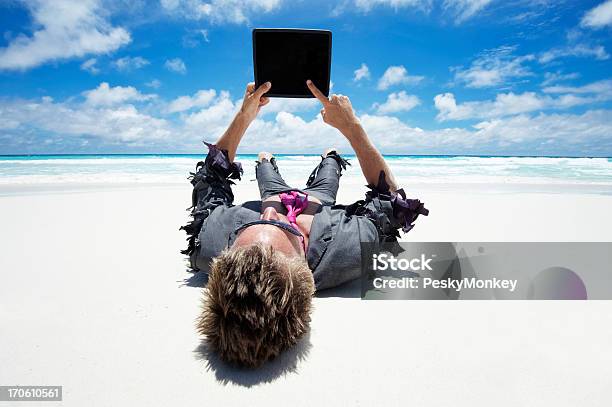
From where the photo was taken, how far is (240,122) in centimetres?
335

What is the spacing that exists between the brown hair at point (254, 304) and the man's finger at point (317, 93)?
179 centimetres

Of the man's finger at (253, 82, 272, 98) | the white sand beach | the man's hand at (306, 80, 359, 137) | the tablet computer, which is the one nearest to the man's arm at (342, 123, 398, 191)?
the man's hand at (306, 80, 359, 137)

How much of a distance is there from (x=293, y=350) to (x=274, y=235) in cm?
65

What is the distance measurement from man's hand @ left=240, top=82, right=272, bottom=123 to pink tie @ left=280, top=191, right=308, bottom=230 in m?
0.95

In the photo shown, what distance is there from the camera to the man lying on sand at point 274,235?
1.61 m

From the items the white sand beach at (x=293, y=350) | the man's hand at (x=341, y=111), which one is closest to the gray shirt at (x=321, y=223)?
the white sand beach at (x=293, y=350)

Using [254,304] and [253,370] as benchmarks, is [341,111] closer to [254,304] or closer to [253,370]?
[254,304]

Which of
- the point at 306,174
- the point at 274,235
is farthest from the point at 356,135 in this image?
the point at 306,174

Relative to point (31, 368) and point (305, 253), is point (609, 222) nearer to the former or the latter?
point (305, 253)

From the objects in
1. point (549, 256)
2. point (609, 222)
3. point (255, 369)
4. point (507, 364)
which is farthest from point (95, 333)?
Result: point (609, 222)

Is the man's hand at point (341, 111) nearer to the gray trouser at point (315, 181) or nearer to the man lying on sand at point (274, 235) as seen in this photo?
the man lying on sand at point (274, 235)

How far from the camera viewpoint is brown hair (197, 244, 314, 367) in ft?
5.16

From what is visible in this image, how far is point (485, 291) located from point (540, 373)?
1063 millimetres


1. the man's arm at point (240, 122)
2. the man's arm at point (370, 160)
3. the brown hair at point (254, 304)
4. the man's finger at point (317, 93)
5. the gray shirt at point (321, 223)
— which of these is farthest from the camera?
the man's arm at point (240, 122)
